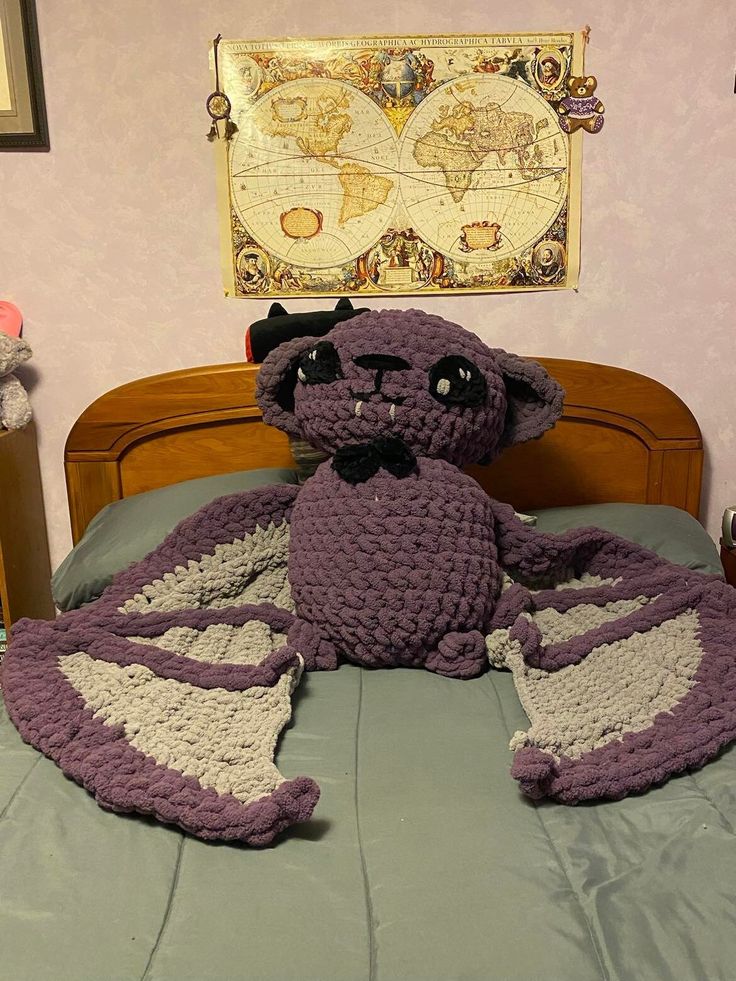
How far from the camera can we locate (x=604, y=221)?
1.87 m

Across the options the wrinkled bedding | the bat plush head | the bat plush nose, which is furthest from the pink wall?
the wrinkled bedding

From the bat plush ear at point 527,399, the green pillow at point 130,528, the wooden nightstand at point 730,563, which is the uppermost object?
the bat plush ear at point 527,399

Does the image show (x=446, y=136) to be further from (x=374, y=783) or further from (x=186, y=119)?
(x=374, y=783)

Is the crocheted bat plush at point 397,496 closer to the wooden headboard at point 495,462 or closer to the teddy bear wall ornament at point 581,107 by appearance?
the wooden headboard at point 495,462

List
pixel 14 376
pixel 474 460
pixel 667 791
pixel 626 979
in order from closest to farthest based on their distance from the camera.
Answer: pixel 626 979, pixel 667 791, pixel 474 460, pixel 14 376

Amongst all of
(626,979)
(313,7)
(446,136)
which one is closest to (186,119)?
(313,7)

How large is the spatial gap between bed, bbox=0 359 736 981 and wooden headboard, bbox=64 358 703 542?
69 centimetres

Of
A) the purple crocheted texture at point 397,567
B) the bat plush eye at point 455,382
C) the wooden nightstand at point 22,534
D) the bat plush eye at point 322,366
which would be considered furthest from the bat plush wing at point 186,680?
the wooden nightstand at point 22,534

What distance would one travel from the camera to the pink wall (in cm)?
178

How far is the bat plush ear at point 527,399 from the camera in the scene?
1.49m

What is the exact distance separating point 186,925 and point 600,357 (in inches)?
59.1

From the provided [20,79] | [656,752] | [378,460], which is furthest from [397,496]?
[20,79]

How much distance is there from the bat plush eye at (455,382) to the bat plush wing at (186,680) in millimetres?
345

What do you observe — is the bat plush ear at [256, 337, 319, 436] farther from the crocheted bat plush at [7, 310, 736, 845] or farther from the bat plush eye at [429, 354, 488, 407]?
the bat plush eye at [429, 354, 488, 407]
